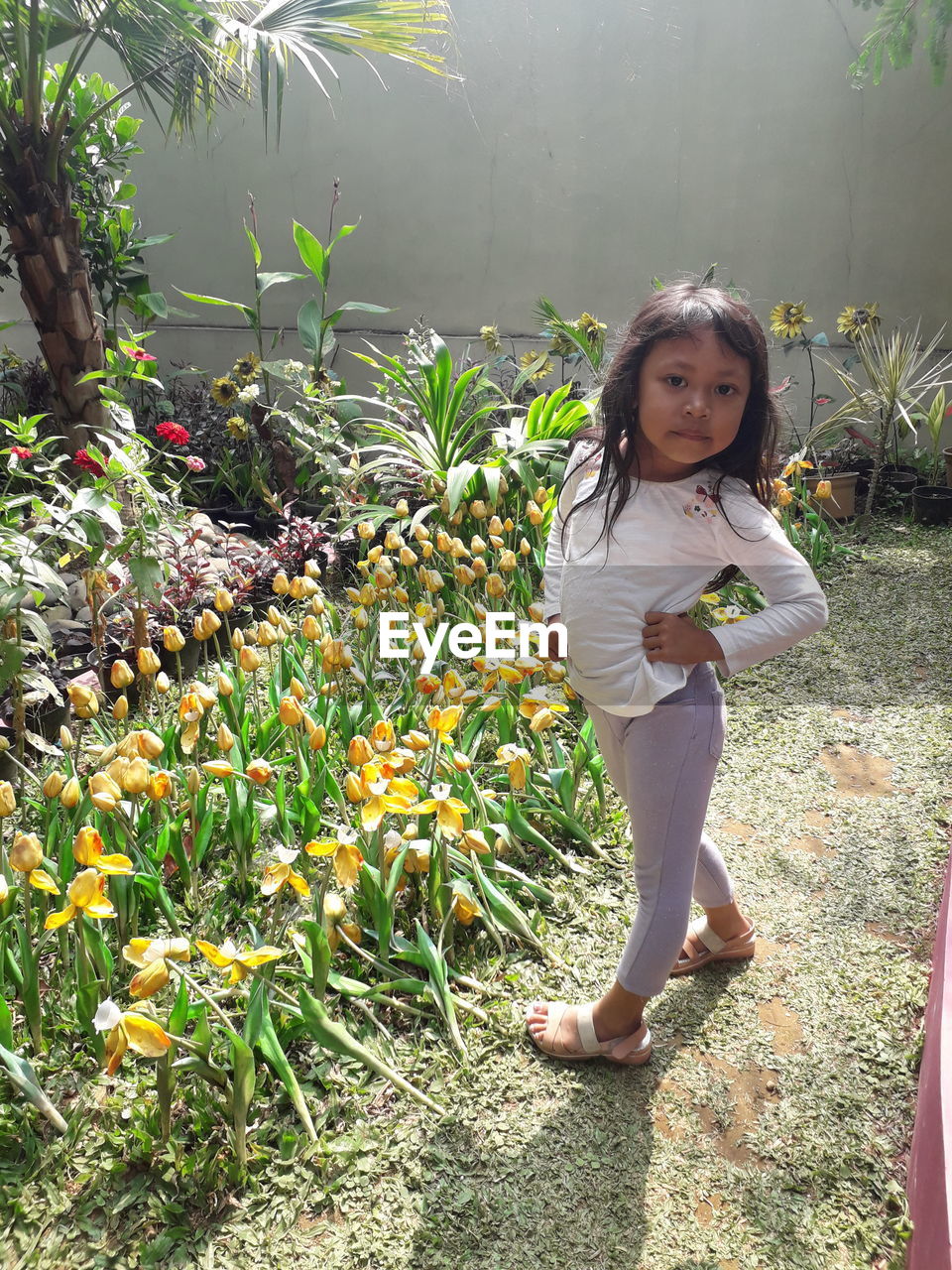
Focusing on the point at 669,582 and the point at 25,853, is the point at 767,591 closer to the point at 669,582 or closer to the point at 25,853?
the point at 669,582

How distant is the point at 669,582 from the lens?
142cm

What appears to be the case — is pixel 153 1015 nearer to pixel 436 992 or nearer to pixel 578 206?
pixel 436 992

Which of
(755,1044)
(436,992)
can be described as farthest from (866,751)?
(436,992)

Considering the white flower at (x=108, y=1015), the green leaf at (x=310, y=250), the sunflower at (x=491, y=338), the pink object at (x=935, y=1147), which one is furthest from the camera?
the sunflower at (x=491, y=338)

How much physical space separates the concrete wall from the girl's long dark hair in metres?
5.22

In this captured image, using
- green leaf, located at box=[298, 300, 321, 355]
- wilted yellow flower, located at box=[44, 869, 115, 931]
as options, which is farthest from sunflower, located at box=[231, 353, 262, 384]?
wilted yellow flower, located at box=[44, 869, 115, 931]

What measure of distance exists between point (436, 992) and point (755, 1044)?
0.63 m

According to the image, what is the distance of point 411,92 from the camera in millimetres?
6355

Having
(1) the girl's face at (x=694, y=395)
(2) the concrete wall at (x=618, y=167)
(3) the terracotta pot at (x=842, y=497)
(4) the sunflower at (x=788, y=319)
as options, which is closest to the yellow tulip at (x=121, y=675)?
(1) the girl's face at (x=694, y=395)

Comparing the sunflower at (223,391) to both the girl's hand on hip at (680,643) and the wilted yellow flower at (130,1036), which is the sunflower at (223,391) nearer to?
the girl's hand on hip at (680,643)

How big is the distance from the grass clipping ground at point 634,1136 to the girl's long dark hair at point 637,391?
3.34ft

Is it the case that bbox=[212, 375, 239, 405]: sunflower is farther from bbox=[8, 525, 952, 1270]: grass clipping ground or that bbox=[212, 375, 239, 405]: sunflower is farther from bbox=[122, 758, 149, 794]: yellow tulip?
bbox=[122, 758, 149, 794]: yellow tulip

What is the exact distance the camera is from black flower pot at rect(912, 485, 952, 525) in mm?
5035

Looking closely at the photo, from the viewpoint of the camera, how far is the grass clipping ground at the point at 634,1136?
4.47ft
